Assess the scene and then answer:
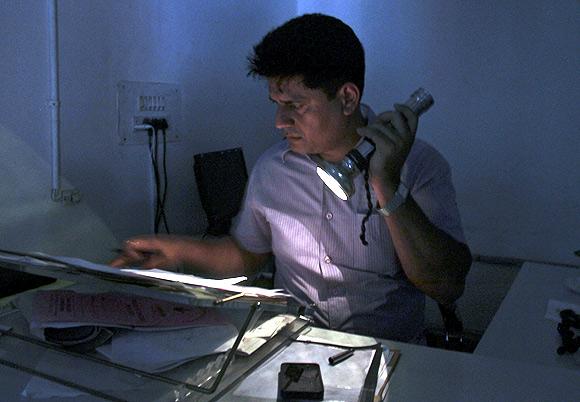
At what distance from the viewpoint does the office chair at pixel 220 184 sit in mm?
2004

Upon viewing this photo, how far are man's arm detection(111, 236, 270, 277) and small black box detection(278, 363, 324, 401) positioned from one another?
0.55 metres

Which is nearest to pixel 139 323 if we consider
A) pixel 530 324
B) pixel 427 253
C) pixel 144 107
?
pixel 427 253

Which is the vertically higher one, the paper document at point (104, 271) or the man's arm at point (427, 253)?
the paper document at point (104, 271)

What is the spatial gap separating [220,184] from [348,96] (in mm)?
847

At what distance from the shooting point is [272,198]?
1.58m

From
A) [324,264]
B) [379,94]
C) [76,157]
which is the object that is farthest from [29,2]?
[379,94]

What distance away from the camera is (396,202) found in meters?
1.17

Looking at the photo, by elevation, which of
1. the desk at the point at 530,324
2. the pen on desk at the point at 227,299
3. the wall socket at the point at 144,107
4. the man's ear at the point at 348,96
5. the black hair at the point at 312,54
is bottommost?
the desk at the point at 530,324

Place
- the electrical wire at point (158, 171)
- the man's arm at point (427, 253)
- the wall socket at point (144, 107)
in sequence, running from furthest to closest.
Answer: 1. the electrical wire at point (158, 171)
2. the wall socket at point (144, 107)
3. the man's arm at point (427, 253)

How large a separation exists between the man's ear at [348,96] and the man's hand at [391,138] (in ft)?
0.95

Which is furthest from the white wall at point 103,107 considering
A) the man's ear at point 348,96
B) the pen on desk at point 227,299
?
the pen on desk at point 227,299

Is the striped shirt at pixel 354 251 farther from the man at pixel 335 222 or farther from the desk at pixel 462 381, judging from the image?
the desk at pixel 462 381

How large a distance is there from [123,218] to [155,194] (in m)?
0.17

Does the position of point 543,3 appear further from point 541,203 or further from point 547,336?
point 547,336
